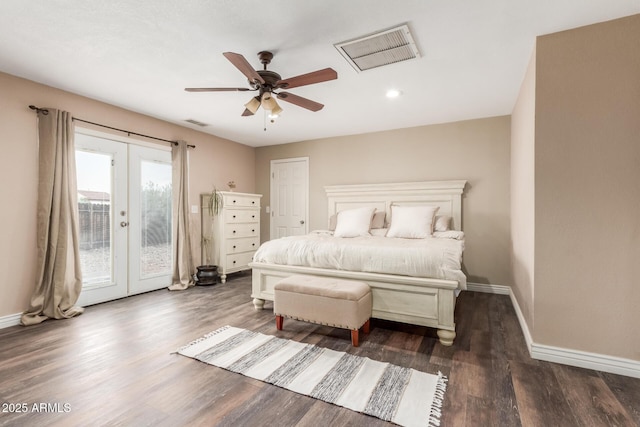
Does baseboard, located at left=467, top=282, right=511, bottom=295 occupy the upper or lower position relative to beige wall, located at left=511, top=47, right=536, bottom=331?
lower

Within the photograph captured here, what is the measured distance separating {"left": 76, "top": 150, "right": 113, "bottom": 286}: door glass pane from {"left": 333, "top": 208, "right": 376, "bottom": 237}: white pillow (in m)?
2.93

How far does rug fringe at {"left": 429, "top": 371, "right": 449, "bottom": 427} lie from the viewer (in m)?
1.57

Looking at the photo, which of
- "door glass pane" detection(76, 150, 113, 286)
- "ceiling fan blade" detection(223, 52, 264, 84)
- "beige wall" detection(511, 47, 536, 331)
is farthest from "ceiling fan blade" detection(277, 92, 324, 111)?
"door glass pane" detection(76, 150, 113, 286)

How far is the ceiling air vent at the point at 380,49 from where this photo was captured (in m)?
2.19

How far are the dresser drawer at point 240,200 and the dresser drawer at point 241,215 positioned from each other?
0.10 m

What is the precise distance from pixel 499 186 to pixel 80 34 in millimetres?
4732

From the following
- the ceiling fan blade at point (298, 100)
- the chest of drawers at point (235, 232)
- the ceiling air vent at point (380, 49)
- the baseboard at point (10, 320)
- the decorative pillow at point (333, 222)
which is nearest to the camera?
the ceiling air vent at point (380, 49)

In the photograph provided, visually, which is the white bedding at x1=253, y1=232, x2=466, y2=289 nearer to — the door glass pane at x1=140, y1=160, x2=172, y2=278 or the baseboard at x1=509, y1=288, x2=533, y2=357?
the baseboard at x1=509, y1=288, x2=533, y2=357

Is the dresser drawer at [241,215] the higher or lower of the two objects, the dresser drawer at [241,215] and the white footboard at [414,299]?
the higher

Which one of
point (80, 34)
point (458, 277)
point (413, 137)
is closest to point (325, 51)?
point (80, 34)

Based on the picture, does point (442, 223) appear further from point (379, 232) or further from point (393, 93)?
point (393, 93)

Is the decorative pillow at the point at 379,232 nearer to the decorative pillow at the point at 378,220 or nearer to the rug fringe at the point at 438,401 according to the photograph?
the decorative pillow at the point at 378,220

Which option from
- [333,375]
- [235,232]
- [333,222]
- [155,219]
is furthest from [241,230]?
[333,375]

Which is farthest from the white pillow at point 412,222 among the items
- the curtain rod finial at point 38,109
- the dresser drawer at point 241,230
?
the curtain rod finial at point 38,109
